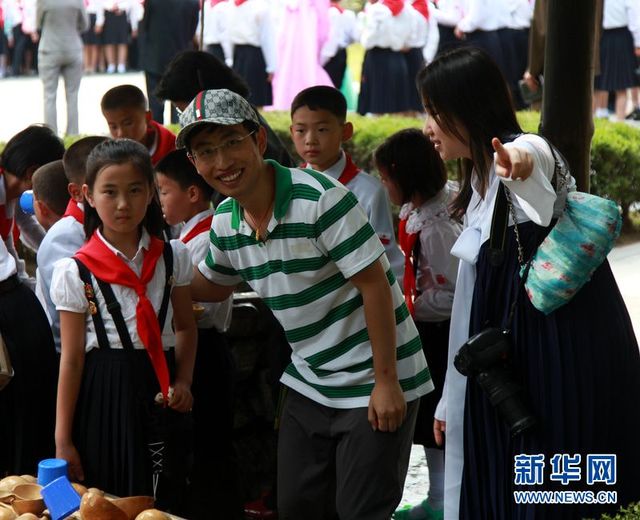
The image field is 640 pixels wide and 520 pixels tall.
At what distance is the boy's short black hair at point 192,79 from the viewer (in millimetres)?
4637

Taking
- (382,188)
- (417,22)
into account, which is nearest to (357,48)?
(417,22)

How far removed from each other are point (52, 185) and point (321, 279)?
140 centimetres

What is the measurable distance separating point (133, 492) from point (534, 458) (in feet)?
4.13

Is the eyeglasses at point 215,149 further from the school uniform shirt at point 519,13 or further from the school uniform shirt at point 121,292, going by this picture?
the school uniform shirt at point 519,13

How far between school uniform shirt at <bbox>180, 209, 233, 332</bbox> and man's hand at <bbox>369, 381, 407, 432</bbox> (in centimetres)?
102

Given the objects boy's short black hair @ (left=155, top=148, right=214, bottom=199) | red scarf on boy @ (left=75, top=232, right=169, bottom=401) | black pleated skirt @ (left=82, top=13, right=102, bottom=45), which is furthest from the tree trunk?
black pleated skirt @ (left=82, top=13, right=102, bottom=45)

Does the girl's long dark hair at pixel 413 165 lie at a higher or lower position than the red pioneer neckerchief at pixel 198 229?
higher

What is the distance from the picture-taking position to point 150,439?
3553 mm

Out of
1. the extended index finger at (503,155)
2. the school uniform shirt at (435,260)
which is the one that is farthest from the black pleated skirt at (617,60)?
the extended index finger at (503,155)

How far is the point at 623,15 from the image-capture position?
49.3ft

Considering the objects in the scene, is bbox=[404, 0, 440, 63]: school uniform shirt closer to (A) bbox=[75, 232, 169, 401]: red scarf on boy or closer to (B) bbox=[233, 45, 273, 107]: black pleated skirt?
(B) bbox=[233, 45, 273, 107]: black pleated skirt

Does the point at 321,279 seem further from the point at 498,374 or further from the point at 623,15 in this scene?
the point at 623,15

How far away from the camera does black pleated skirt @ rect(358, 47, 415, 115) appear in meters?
16.2

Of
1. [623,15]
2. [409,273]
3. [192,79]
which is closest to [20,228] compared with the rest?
[192,79]
